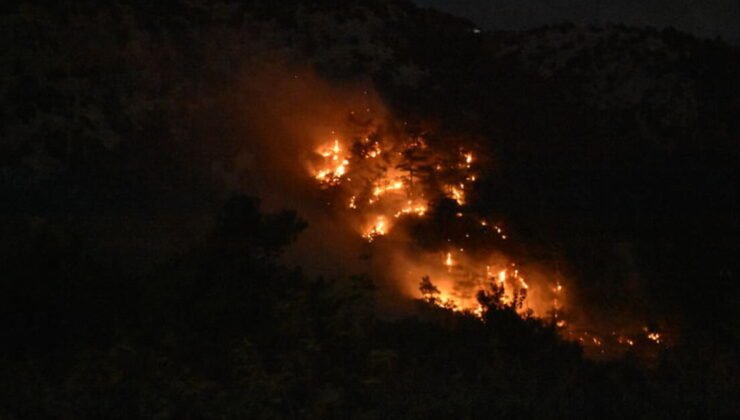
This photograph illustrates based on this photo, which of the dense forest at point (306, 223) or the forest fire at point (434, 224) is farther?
the forest fire at point (434, 224)

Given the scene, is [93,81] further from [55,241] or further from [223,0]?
[55,241]

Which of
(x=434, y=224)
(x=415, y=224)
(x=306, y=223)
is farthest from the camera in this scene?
(x=415, y=224)

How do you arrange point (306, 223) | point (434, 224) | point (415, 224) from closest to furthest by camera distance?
point (306, 223) < point (434, 224) < point (415, 224)

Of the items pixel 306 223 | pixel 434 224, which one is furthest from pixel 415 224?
pixel 306 223

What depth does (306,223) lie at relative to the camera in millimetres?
9172

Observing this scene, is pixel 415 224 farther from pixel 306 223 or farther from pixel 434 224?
pixel 306 223

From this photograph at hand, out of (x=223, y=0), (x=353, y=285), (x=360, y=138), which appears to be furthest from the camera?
(x=223, y=0)

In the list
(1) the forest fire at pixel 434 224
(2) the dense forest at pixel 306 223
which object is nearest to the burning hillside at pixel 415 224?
(1) the forest fire at pixel 434 224

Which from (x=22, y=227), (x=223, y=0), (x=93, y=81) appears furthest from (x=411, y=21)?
(x=22, y=227)

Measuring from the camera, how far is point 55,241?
786 centimetres

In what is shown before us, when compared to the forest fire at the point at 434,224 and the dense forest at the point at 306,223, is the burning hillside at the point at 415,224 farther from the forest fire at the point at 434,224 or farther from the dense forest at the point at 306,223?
the dense forest at the point at 306,223

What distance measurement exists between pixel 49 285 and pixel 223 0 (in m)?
14.5

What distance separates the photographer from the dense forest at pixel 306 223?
6098 mm

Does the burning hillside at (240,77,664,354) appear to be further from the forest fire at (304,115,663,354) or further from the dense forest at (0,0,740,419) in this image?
the dense forest at (0,0,740,419)
